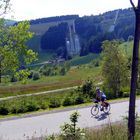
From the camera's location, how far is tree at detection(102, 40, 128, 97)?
37219 millimetres

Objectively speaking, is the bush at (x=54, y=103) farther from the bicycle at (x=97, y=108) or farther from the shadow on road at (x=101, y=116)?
the shadow on road at (x=101, y=116)

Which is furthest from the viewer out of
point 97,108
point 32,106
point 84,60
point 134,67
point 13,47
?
point 84,60

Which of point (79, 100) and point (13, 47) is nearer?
point (13, 47)

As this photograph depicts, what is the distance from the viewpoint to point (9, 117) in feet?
79.8

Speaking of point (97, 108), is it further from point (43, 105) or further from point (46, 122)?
point (43, 105)

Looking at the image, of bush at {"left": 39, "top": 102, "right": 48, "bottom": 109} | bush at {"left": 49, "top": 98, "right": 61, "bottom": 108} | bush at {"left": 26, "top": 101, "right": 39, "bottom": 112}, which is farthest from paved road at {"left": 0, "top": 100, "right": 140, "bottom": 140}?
bush at {"left": 49, "top": 98, "right": 61, "bottom": 108}

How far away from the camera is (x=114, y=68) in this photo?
122ft

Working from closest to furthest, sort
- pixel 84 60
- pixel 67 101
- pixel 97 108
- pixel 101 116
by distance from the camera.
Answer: pixel 101 116, pixel 97 108, pixel 67 101, pixel 84 60

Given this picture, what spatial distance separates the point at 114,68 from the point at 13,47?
77.3 ft

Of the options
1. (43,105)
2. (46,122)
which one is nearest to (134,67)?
(46,122)

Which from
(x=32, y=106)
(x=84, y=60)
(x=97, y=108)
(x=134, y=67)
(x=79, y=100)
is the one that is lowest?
(x=84, y=60)

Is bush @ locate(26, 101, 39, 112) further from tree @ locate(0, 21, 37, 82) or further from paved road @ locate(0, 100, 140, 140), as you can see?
tree @ locate(0, 21, 37, 82)

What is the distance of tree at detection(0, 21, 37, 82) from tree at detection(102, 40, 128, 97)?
73.6ft

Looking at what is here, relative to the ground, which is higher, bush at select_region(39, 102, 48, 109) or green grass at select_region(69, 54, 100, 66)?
bush at select_region(39, 102, 48, 109)
